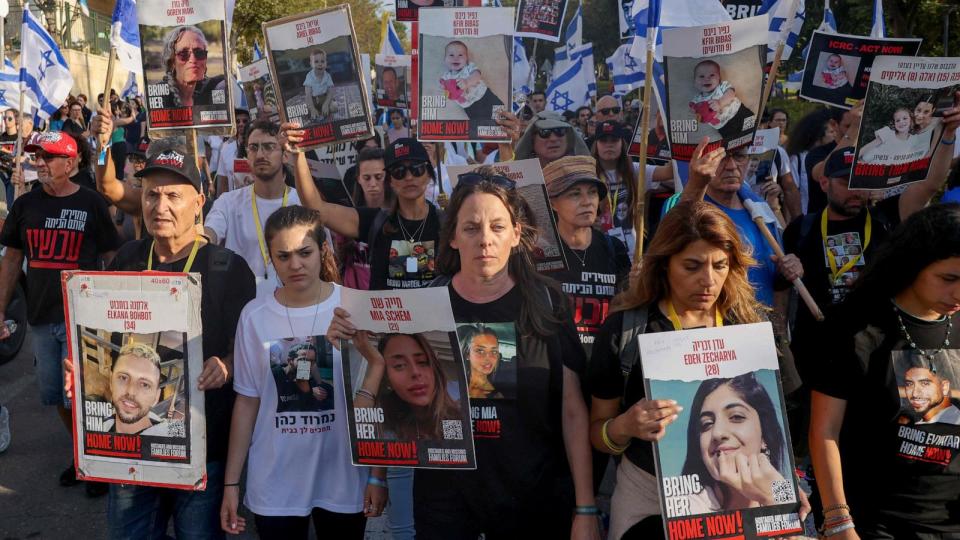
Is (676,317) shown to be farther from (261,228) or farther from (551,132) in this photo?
(261,228)

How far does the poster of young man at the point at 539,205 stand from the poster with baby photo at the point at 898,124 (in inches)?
68.5

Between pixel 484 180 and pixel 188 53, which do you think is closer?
pixel 484 180

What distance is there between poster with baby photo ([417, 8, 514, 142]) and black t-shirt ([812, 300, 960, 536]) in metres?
3.14

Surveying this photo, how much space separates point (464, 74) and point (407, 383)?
319cm

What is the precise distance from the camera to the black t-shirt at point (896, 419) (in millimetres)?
2740

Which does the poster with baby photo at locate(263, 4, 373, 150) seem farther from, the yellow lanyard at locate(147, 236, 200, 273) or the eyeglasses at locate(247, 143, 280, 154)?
the yellow lanyard at locate(147, 236, 200, 273)

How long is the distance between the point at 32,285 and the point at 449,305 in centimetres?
402

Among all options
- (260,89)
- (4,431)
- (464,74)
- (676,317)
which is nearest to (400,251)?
(464,74)

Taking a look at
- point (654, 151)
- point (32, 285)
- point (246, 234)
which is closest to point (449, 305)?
point (246, 234)

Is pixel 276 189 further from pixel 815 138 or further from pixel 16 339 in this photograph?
pixel 815 138

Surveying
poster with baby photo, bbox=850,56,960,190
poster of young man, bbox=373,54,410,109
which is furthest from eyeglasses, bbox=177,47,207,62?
poster of young man, bbox=373,54,410,109

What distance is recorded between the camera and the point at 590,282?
433cm

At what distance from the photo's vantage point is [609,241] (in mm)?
4570

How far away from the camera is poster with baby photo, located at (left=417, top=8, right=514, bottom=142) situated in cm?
Answer: 552
